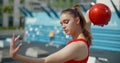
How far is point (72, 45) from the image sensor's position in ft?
7.93

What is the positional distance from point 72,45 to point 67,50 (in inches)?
3.2

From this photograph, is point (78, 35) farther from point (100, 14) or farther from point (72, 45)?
point (100, 14)

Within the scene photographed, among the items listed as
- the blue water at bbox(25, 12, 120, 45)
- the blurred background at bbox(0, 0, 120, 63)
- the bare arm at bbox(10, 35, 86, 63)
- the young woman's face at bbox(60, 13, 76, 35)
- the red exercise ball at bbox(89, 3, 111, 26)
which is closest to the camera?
the bare arm at bbox(10, 35, 86, 63)

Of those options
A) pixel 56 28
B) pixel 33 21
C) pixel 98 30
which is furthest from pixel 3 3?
pixel 98 30

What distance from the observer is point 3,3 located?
4484 cm

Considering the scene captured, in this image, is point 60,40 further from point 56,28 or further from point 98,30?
point 98,30

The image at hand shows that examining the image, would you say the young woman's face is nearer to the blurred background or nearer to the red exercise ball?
A: the red exercise ball

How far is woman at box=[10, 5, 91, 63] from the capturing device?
92.7 inches

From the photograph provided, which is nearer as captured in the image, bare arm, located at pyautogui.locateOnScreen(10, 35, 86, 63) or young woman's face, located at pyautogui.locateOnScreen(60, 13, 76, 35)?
bare arm, located at pyautogui.locateOnScreen(10, 35, 86, 63)

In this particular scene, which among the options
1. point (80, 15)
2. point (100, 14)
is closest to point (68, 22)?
point (80, 15)

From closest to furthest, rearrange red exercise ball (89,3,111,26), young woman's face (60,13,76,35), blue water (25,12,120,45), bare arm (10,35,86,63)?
bare arm (10,35,86,63), young woman's face (60,13,76,35), red exercise ball (89,3,111,26), blue water (25,12,120,45)

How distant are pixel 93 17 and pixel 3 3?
42.9 meters

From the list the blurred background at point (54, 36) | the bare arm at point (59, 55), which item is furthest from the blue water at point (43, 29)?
the bare arm at point (59, 55)

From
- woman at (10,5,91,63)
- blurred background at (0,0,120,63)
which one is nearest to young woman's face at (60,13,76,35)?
woman at (10,5,91,63)
